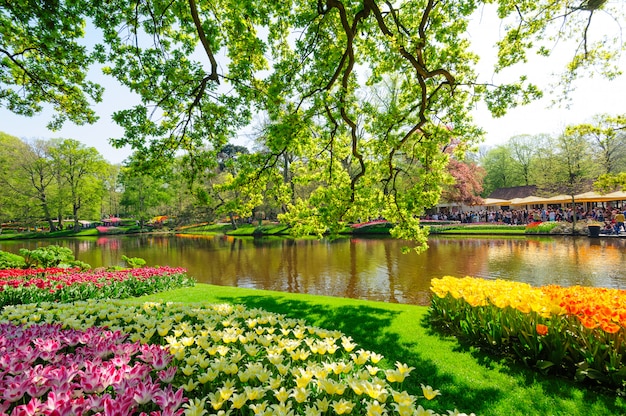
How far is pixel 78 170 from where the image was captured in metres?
44.2

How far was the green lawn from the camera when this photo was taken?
10.6 feet

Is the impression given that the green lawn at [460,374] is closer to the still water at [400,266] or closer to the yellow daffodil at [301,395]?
the yellow daffodil at [301,395]

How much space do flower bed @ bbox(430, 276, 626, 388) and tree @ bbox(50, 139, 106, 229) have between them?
51786mm

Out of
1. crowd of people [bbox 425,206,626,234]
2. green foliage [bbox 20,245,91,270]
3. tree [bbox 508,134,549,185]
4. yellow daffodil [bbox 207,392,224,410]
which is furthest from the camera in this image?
tree [bbox 508,134,549,185]

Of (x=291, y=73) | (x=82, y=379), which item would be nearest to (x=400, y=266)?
(x=291, y=73)

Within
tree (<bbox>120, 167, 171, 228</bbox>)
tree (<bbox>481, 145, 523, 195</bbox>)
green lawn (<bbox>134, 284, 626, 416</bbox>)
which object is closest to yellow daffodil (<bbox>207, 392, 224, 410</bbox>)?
green lawn (<bbox>134, 284, 626, 416</bbox>)

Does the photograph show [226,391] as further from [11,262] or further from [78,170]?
[78,170]

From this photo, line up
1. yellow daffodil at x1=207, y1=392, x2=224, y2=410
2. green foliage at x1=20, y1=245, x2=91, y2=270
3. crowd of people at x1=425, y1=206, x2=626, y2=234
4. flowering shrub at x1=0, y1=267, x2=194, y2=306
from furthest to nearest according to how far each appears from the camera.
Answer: crowd of people at x1=425, y1=206, x2=626, y2=234 < green foliage at x1=20, y1=245, x2=91, y2=270 < flowering shrub at x1=0, y1=267, x2=194, y2=306 < yellow daffodil at x1=207, y1=392, x2=224, y2=410

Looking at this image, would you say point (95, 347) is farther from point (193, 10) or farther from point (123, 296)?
point (123, 296)

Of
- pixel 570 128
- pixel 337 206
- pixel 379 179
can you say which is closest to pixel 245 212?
pixel 337 206

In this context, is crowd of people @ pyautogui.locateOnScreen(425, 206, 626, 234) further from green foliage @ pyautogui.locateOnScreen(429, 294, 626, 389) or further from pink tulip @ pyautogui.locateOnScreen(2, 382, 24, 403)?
pink tulip @ pyautogui.locateOnScreen(2, 382, 24, 403)

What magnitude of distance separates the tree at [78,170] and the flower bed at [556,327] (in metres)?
51.8

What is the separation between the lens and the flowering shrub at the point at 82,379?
1680mm

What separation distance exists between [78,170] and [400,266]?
47276mm
